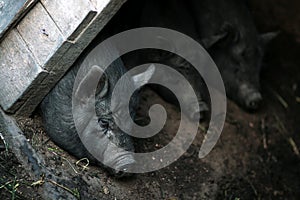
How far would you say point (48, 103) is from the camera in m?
4.24

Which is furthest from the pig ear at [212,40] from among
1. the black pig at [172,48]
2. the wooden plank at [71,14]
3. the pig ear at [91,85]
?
the wooden plank at [71,14]

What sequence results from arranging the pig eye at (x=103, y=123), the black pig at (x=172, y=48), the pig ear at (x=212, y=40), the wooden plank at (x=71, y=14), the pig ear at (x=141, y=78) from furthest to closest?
the pig ear at (x=212, y=40)
the black pig at (x=172, y=48)
the pig ear at (x=141, y=78)
the pig eye at (x=103, y=123)
the wooden plank at (x=71, y=14)

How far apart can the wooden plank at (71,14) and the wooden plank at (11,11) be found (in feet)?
0.33

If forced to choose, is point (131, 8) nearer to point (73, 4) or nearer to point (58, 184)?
point (73, 4)

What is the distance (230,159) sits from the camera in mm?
4941

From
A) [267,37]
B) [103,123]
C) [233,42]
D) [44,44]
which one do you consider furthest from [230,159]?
[44,44]

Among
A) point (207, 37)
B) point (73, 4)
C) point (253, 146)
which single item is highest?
point (73, 4)

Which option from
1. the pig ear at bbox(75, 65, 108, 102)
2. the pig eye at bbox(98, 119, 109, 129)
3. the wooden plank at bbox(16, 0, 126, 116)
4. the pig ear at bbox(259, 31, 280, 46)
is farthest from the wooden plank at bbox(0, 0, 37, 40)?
the pig ear at bbox(259, 31, 280, 46)

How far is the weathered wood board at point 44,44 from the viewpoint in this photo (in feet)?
13.1

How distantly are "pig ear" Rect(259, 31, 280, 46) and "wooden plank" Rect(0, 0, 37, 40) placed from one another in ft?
7.57

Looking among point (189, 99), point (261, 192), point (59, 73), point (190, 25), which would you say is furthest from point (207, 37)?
point (59, 73)

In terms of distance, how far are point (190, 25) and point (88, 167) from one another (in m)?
1.66

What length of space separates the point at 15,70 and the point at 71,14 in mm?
485

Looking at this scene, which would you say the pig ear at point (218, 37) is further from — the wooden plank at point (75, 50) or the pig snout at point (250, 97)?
the wooden plank at point (75, 50)
